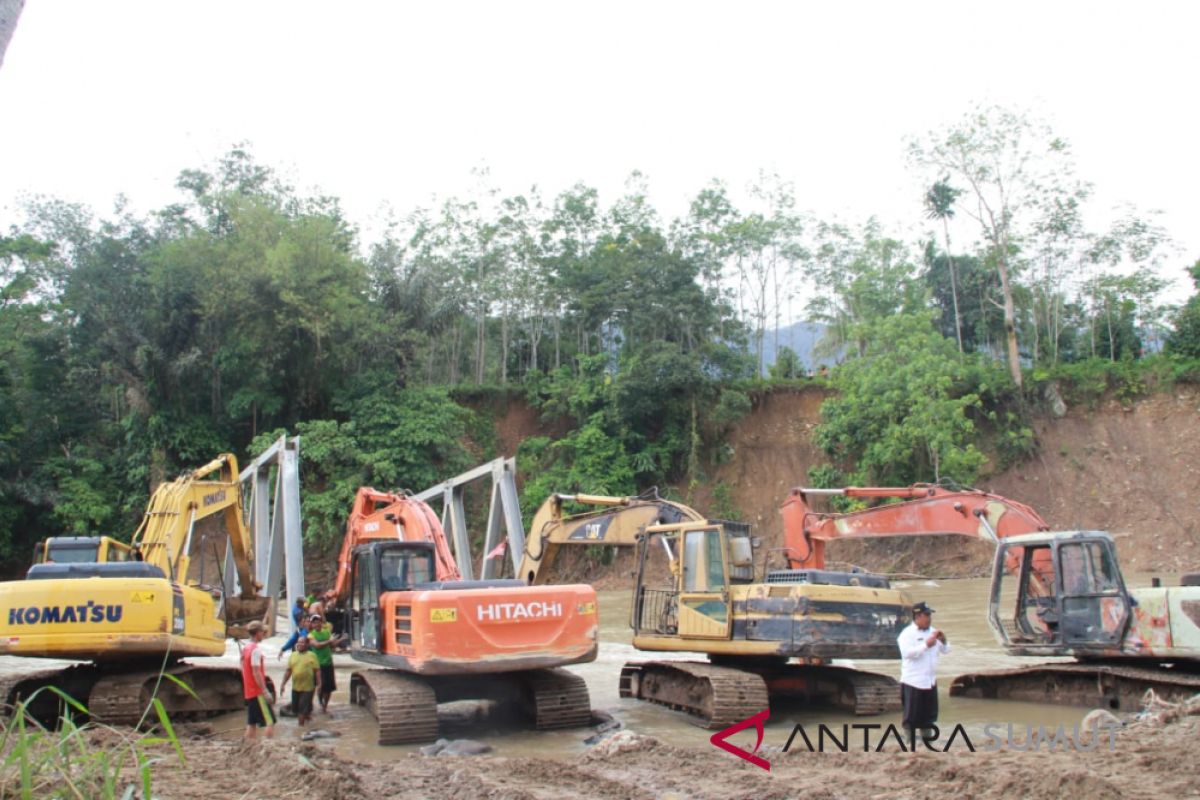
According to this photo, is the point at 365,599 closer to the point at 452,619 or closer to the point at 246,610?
the point at 452,619

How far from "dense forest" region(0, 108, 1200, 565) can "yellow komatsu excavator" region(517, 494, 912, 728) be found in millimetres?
21347

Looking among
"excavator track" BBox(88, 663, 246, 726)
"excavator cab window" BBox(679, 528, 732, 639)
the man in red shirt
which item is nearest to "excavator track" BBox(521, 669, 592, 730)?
"excavator cab window" BBox(679, 528, 732, 639)

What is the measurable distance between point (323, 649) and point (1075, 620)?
8633mm

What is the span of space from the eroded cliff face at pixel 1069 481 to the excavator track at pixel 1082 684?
2115cm

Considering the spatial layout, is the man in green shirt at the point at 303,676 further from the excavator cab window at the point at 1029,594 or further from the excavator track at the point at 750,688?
the excavator cab window at the point at 1029,594

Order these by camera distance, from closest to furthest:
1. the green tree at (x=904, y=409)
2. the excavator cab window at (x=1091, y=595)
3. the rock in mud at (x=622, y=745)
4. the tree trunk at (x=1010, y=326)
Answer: the rock in mud at (x=622, y=745) < the excavator cab window at (x=1091, y=595) < the green tree at (x=904, y=409) < the tree trunk at (x=1010, y=326)

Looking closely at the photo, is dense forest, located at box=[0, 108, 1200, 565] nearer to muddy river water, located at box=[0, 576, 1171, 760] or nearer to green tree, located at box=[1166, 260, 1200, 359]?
green tree, located at box=[1166, 260, 1200, 359]

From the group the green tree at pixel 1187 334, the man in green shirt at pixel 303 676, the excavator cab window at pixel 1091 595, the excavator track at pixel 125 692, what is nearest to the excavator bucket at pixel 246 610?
the excavator track at pixel 125 692

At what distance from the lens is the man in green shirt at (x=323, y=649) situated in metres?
11.6

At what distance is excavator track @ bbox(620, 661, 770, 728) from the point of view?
36.3ft

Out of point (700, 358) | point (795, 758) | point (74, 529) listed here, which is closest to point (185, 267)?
point (74, 529)

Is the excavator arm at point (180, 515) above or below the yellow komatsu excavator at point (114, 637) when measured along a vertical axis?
above

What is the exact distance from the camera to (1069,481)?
36281mm

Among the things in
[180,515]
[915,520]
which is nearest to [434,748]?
[180,515]
